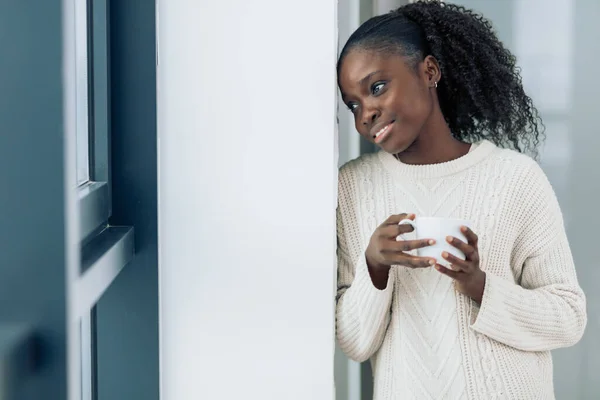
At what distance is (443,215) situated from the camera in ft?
3.70

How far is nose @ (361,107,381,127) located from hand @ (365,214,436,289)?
0.53 feet

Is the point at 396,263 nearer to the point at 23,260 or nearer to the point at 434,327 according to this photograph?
the point at 434,327

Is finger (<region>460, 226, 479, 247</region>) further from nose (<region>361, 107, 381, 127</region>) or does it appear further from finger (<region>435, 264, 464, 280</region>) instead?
nose (<region>361, 107, 381, 127</region>)

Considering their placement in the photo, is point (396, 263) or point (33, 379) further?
point (396, 263)

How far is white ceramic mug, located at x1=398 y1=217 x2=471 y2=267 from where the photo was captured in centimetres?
98

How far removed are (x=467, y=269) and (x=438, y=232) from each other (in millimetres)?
75

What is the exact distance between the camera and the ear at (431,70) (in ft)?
3.74

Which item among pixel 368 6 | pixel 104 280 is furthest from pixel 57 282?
pixel 368 6

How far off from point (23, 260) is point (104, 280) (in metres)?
0.30

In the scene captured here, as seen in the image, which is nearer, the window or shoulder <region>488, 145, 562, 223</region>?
the window

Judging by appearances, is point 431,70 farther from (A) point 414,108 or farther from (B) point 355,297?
(B) point 355,297

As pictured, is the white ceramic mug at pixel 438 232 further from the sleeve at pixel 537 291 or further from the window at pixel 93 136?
the window at pixel 93 136

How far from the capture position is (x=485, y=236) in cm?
111

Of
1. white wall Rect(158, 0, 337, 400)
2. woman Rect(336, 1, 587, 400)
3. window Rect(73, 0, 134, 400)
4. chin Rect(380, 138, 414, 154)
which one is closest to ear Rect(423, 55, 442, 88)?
woman Rect(336, 1, 587, 400)
